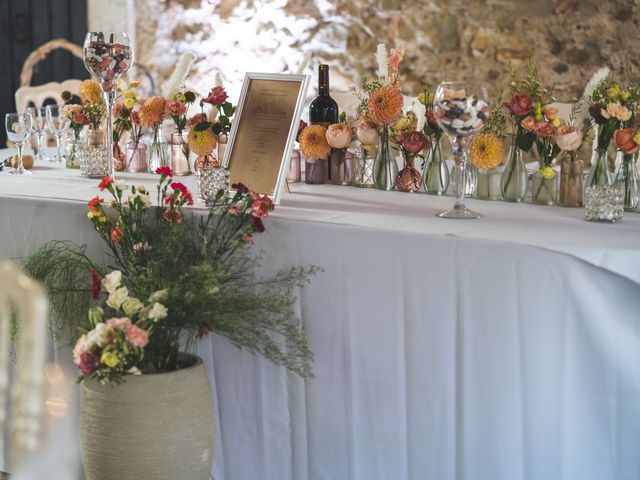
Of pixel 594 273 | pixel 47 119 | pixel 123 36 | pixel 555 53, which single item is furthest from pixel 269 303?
pixel 555 53

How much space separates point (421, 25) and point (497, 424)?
3498mm

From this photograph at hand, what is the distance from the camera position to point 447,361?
1.75 metres

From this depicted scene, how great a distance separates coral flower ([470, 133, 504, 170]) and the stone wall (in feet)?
8.57

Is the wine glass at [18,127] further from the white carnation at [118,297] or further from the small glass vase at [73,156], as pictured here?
the white carnation at [118,297]

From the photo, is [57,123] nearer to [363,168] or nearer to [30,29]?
[363,168]

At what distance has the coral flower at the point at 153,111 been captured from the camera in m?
2.48

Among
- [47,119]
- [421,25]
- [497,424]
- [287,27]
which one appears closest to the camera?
[497,424]

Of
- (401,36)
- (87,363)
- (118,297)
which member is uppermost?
(401,36)

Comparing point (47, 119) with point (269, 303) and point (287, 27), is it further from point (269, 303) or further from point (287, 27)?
point (287, 27)

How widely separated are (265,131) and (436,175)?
1.33 ft

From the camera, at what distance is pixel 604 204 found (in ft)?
5.93

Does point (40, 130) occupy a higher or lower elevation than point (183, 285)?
higher

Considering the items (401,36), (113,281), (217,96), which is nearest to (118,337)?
(113,281)

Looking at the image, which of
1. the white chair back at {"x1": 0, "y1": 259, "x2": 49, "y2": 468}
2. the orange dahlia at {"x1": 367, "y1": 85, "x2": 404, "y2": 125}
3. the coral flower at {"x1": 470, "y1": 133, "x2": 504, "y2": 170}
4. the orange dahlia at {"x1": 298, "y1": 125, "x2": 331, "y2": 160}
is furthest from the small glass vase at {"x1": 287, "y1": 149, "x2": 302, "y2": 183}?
the white chair back at {"x1": 0, "y1": 259, "x2": 49, "y2": 468}
